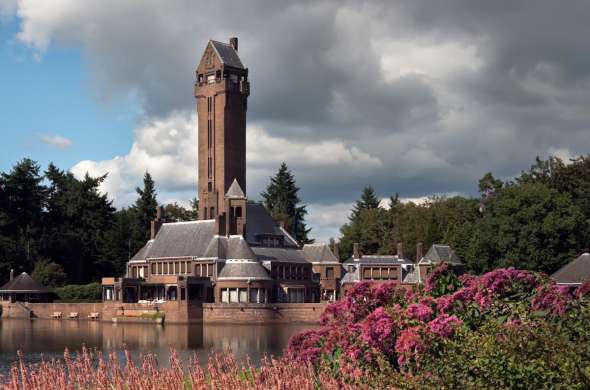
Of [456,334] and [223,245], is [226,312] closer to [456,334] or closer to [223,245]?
[223,245]

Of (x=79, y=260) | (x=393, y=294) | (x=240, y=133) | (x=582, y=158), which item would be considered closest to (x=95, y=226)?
(x=79, y=260)

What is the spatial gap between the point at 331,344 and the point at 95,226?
11212cm

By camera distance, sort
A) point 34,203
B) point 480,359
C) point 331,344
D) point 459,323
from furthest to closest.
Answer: point 34,203 < point 331,344 < point 459,323 < point 480,359

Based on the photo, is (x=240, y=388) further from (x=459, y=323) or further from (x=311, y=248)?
(x=311, y=248)

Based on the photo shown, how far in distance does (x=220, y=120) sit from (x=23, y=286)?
30838mm

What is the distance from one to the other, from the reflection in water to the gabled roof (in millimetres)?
26131

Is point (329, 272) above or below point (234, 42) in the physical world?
below

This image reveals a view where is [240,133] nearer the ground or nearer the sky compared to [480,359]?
nearer the sky

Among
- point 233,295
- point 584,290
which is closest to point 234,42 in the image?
point 233,295

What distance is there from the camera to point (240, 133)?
11088 cm

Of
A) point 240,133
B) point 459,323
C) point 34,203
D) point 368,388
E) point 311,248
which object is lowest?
point 368,388

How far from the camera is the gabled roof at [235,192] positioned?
10294 cm

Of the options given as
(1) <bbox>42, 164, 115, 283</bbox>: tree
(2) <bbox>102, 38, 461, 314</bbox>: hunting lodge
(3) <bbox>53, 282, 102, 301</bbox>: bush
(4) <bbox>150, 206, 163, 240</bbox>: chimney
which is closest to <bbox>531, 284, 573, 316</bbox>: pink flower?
(2) <bbox>102, 38, 461, 314</bbox>: hunting lodge

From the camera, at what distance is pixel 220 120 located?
10931 cm
